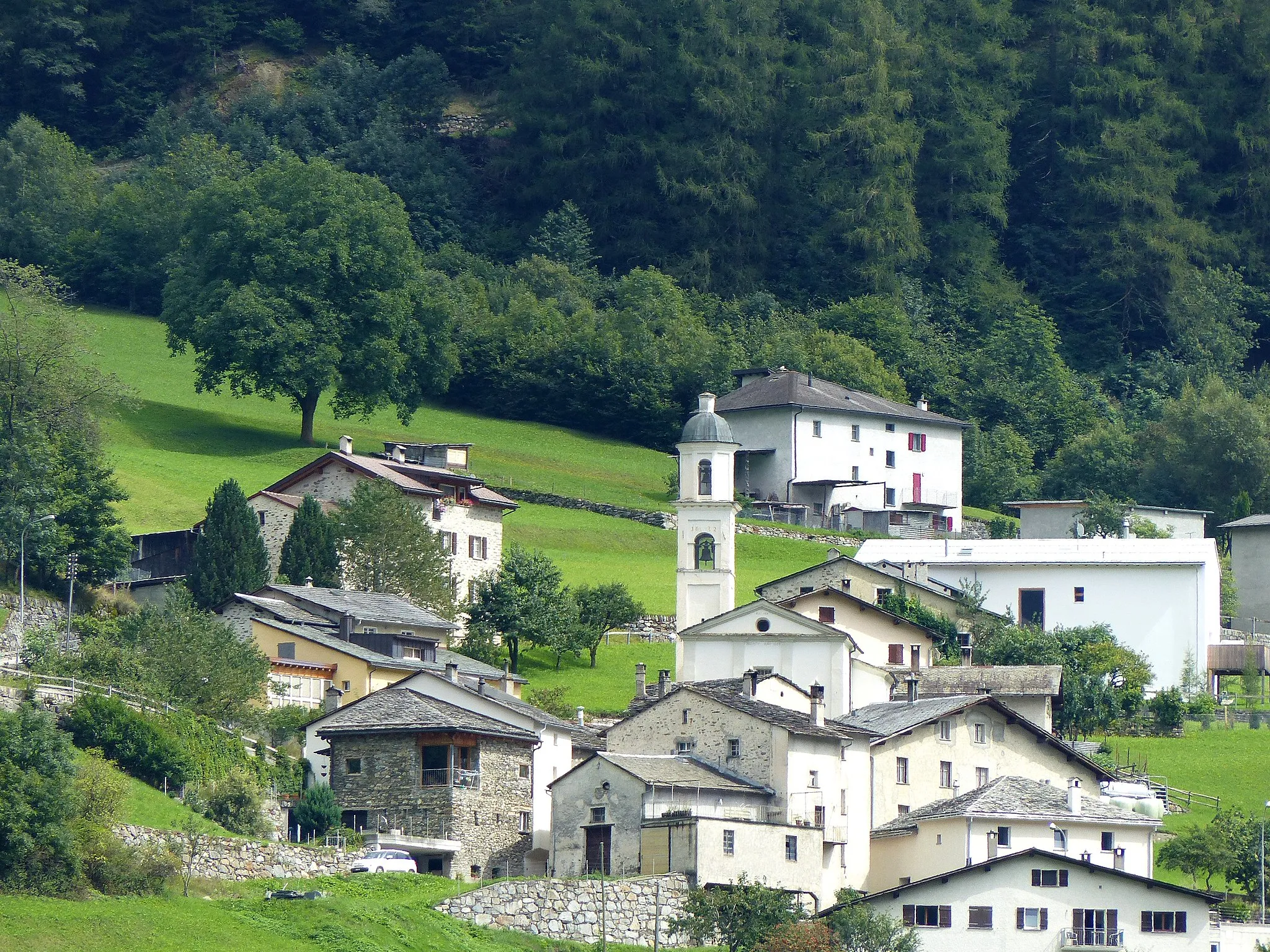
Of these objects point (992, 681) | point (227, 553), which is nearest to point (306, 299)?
point (227, 553)

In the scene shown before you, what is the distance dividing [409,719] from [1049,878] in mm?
16375

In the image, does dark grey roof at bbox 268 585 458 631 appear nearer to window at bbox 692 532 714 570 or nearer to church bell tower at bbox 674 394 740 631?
church bell tower at bbox 674 394 740 631

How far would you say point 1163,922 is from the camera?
201 feet

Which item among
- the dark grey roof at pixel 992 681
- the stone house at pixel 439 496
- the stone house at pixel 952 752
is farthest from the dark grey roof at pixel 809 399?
the stone house at pixel 952 752

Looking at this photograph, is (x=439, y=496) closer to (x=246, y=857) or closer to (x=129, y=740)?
(x=129, y=740)

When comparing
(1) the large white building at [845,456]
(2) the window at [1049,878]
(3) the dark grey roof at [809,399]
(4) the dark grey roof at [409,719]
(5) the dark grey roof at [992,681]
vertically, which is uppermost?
(3) the dark grey roof at [809,399]

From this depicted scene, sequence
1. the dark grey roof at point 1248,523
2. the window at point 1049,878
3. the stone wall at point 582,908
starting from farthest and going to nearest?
the dark grey roof at point 1248,523
the window at point 1049,878
the stone wall at point 582,908

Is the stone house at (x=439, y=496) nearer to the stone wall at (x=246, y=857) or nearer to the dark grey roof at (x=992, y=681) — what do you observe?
the dark grey roof at (x=992, y=681)

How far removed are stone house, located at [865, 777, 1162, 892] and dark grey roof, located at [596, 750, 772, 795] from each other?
440 cm

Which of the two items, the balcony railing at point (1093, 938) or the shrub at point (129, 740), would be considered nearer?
the balcony railing at point (1093, 938)

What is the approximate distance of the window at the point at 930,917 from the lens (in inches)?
2431

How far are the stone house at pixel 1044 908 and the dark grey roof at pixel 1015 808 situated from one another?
416 cm

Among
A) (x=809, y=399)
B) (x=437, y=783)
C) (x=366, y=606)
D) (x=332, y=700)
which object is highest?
(x=809, y=399)

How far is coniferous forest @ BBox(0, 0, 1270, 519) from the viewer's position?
14200 centimetres
